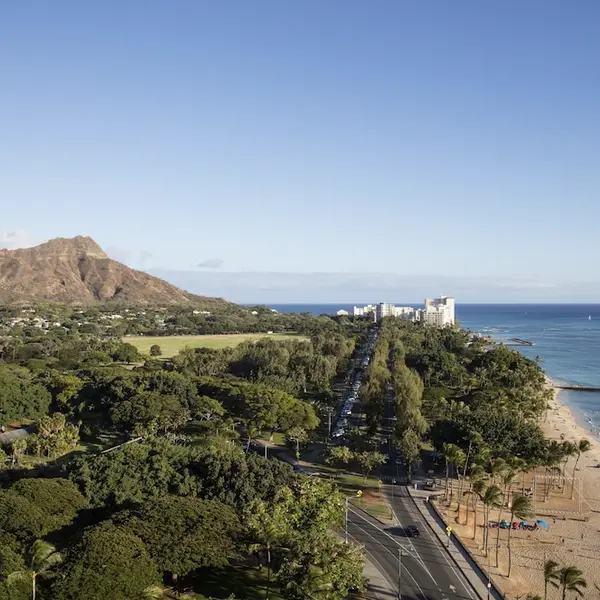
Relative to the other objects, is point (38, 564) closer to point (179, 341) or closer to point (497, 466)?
point (497, 466)

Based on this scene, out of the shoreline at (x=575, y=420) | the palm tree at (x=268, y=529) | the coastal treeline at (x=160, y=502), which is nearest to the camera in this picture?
the coastal treeline at (x=160, y=502)

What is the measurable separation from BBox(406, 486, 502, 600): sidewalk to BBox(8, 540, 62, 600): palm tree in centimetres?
2161

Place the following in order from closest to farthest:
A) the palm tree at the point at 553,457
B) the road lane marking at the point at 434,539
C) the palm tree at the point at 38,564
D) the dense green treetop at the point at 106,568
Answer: the dense green treetop at the point at 106,568 → the palm tree at the point at 38,564 → the road lane marking at the point at 434,539 → the palm tree at the point at 553,457

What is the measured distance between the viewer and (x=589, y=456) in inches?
2232

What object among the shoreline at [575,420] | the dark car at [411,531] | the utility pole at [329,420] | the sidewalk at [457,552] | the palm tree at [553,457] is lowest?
the shoreline at [575,420]

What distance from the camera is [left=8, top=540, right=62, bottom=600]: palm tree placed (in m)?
23.7

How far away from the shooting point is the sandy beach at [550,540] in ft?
105

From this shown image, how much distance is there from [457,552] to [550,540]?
751 centimetres

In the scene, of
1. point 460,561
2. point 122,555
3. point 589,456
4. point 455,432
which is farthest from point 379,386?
point 122,555

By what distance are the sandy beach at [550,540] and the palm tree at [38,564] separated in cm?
2352

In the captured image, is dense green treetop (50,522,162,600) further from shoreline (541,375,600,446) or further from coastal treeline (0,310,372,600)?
shoreline (541,375,600,446)

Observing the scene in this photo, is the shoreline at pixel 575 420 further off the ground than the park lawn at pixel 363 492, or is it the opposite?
the park lawn at pixel 363 492

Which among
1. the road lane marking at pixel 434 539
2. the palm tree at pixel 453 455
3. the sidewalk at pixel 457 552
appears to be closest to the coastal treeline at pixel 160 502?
the road lane marking at pixel 434 539

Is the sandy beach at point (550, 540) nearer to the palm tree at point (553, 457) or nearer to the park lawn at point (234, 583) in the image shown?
the palm tree at point (553, 457)
